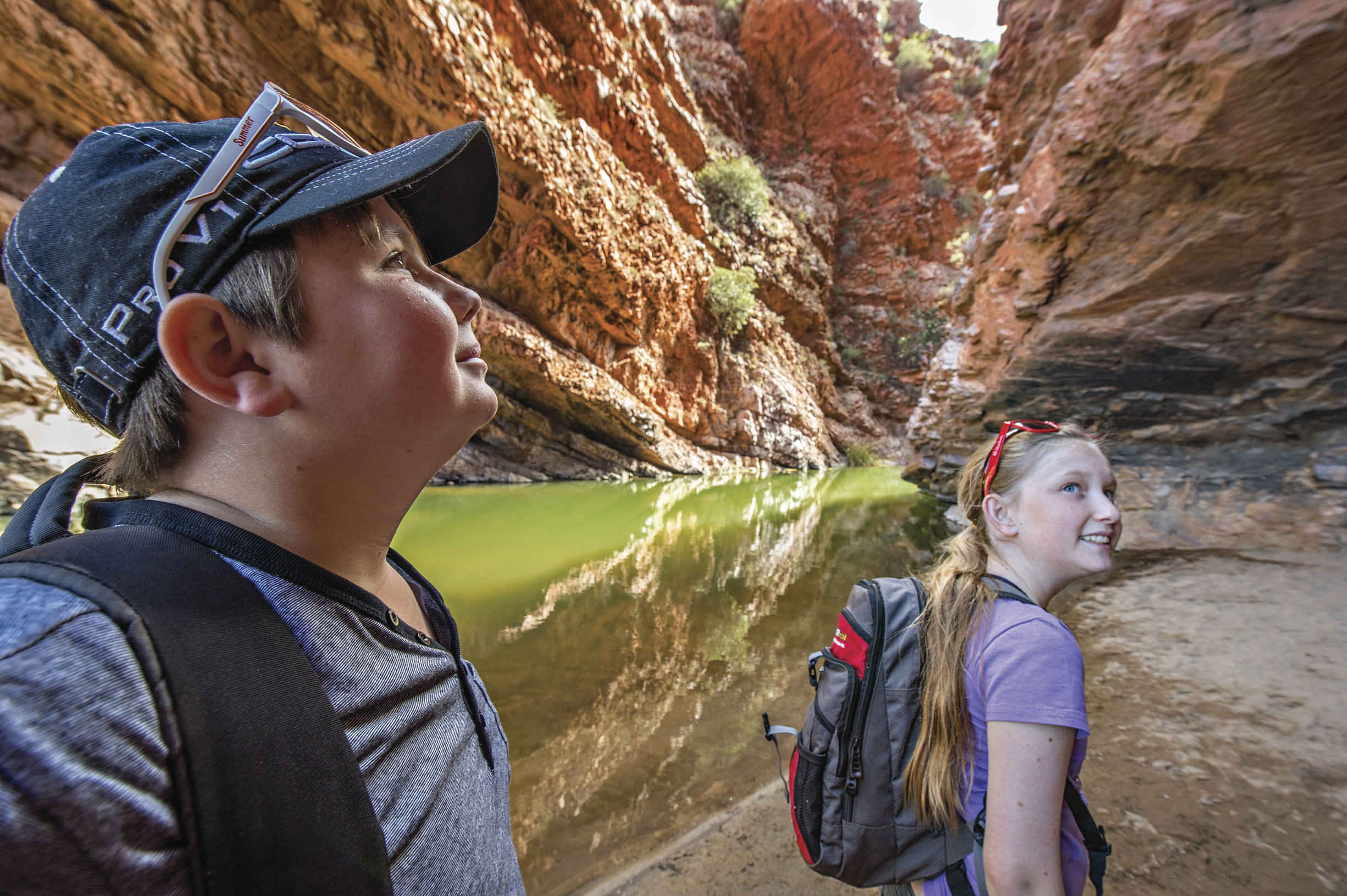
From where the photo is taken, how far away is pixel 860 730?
1.04 metres

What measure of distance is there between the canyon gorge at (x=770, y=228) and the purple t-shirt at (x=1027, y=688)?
381 centimetres

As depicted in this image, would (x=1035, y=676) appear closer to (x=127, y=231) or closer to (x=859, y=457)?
(x=127, y=231)

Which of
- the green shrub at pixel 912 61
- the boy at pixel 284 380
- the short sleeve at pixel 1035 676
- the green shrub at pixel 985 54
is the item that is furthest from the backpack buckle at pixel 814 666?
the green shrub at pixel 985 54

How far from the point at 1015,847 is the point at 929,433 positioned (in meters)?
7.06

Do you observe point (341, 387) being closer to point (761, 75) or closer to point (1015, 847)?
point (1015, 847)

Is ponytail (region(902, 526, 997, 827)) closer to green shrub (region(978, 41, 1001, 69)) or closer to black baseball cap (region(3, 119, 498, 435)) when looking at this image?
black baseball cap (region(3, 119, 498, 435))

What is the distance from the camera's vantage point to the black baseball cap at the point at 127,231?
0.57 metres

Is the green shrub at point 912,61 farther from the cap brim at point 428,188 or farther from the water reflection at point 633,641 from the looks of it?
the cap brim at point 428,188

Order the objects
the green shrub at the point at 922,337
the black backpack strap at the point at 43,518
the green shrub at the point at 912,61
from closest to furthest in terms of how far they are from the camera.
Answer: the black backpack strap at the point at 43,518
the green shrub at the point at 922,337
the green shrub at the point at 912,61

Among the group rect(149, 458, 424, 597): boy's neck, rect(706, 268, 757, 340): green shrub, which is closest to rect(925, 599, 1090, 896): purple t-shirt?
rect(149, 458, 424, 597): boy's neck

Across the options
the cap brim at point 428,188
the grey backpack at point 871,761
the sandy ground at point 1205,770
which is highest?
the cap brim at point 428,188

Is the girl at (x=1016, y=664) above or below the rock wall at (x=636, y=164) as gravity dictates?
below

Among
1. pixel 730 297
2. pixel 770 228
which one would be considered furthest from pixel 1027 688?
pixel 770 228

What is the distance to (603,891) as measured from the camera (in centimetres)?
149
